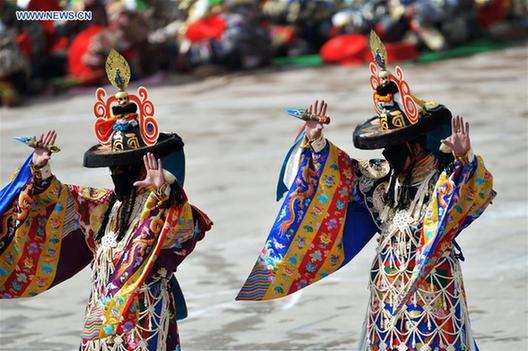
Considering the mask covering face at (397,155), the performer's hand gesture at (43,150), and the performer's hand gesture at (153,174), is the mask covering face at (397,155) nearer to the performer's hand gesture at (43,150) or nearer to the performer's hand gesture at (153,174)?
the performer's hand gesture at (153,174)

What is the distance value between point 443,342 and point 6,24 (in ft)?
44.2

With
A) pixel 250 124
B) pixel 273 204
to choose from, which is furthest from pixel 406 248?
pixel 250 124

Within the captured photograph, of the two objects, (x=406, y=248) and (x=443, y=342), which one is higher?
(x=406, y=248)

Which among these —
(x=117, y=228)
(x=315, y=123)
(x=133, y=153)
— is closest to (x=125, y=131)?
(x=133, y=153)

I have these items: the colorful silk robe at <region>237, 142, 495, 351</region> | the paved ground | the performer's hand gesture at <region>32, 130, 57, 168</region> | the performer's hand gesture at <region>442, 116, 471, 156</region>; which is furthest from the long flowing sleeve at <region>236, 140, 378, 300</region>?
the paved ground

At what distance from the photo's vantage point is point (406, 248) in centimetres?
600

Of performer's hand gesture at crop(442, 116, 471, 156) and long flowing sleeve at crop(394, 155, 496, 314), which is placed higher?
performer's hand gesture at crop(442, 116, 471, 156)

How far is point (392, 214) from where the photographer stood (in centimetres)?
611

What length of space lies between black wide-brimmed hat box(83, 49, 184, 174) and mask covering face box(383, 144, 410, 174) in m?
0.98

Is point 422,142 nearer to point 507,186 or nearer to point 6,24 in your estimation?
point 507,186

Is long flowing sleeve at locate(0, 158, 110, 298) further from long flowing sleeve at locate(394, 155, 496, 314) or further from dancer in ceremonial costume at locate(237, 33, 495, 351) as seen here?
long flowing sleeve at locate(394, 155, 496, 314)

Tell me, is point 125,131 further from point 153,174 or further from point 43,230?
point 43,230

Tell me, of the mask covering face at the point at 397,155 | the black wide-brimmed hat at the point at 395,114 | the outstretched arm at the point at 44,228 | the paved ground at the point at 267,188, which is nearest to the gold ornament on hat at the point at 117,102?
the outstretched arm at the point at 44,228

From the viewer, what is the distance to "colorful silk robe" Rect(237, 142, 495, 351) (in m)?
5.88
